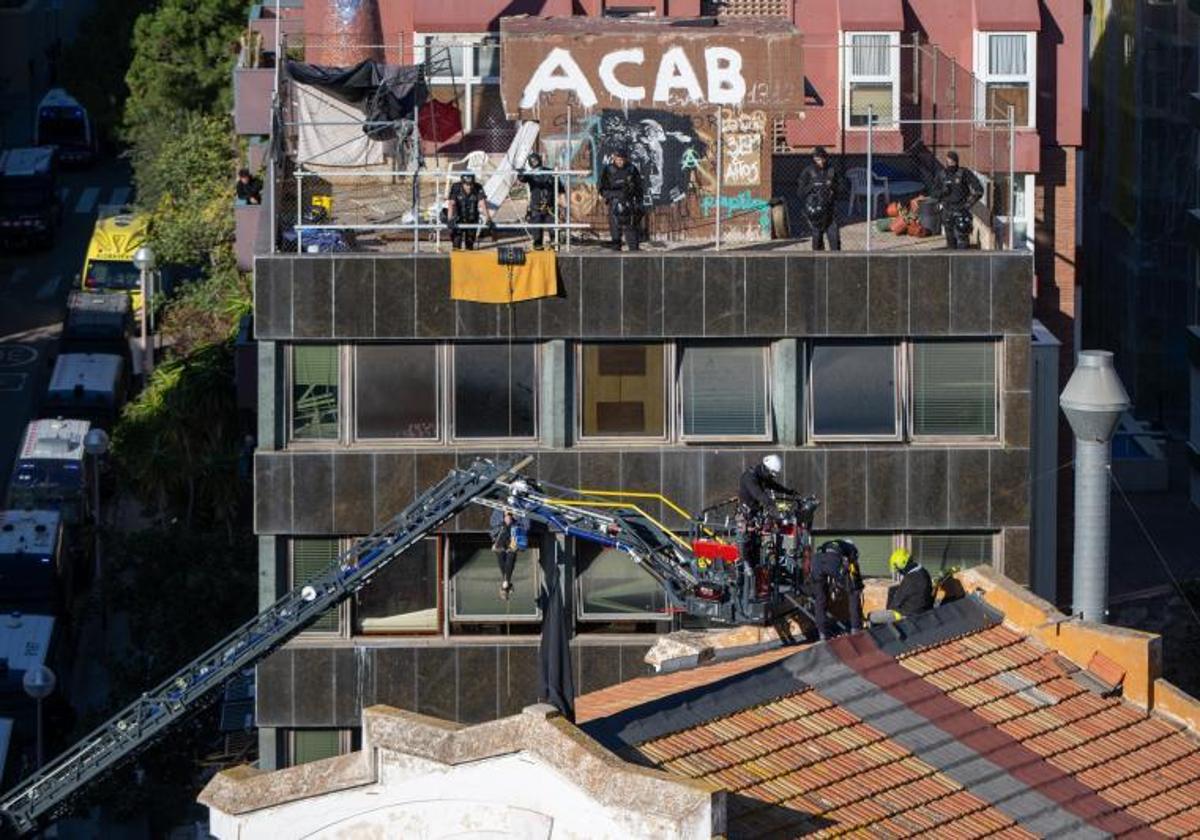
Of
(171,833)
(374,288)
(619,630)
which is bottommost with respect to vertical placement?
(171,833)

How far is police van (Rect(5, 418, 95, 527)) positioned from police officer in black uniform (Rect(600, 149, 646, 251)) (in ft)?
95.9

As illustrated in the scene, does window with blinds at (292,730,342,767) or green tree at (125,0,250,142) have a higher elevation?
green tree at (125,0,250,142)

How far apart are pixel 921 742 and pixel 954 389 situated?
55.9 feet

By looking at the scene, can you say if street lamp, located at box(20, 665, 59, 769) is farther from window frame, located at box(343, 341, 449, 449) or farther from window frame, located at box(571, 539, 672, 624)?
window frame, located at box(571, 539, 672, 624)

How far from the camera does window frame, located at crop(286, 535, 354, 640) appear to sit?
6462 centimetres

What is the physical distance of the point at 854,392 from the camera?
213 feet

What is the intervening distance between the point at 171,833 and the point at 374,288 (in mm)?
16347

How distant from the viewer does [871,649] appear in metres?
50.7

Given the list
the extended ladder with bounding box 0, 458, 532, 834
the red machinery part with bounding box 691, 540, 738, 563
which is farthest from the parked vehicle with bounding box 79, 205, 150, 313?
the red machinery part with bounding box 691, 540, 738, 563

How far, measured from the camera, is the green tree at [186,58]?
124750 millimetres

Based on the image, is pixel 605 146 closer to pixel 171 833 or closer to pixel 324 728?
pixel 324 728

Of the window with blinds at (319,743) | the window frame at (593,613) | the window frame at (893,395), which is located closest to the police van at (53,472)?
the window with blinds at (319,743)

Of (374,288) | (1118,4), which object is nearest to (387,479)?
(374,288)

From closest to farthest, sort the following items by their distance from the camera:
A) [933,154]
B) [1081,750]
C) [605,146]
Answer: [1081,750] → [605,146] → [933,154]
